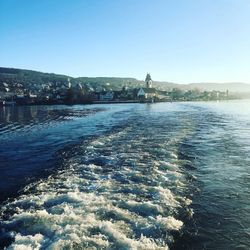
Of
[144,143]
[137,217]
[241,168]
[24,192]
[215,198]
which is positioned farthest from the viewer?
[144,143]

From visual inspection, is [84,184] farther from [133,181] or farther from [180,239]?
[180,239]

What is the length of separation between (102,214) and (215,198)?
543cm

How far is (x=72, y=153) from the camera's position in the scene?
84.9 feet

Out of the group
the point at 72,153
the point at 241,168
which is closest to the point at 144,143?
the point at 72,153

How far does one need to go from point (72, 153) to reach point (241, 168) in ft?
43.1

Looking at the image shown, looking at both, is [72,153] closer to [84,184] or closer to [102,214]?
[84,184]

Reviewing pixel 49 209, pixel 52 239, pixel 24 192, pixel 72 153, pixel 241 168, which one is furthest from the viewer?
pixel 72 153

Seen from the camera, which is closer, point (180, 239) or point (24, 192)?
point (180, 239)

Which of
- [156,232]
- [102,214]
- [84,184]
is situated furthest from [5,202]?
[156,232]

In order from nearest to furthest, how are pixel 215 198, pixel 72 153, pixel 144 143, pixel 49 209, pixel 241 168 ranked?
1. pixel 49 209
2. pixel 215 198
3. pixel 241 168
4. pixel 72 153
5. pixel 144 143

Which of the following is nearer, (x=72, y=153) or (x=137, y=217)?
(x=137, y=217)

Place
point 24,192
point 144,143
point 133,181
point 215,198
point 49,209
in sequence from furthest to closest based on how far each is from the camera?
point 144,143 → point 133,181 → point 24,192 → point 215,198 → point 49,209

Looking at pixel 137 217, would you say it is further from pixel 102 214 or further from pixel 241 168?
pixel 241 168

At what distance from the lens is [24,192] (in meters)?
16.0
